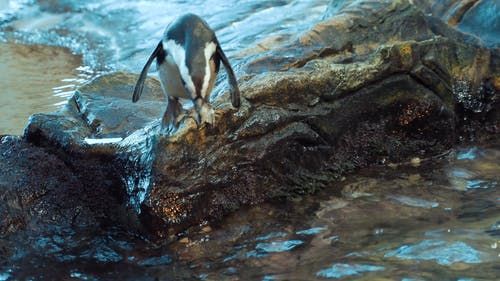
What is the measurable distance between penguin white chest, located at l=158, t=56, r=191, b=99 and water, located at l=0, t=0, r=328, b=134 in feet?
8.03

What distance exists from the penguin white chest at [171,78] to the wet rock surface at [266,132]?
0.73 ft

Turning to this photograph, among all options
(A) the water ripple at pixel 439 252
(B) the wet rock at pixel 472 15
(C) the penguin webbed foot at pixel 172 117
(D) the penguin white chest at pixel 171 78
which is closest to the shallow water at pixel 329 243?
(A) the water ripple at pixel 439 252

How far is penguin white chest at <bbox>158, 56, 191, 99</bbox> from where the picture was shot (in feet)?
14.3

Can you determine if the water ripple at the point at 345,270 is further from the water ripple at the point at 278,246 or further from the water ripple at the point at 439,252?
the water ripple at the point at 278,246

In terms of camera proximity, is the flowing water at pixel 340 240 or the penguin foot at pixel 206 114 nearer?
the flowing water at pixel 340 240

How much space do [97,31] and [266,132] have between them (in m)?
7.20

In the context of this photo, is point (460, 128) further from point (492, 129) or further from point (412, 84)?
point (412, 84)

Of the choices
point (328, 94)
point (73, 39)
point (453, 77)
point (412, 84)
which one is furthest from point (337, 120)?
point (73, 39)

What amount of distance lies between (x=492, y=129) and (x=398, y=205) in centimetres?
155

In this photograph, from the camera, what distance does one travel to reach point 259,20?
32.0 ft

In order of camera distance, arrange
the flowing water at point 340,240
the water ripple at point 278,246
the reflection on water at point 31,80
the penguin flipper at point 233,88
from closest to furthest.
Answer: the flowing water at point 340,240, the water ripple at point 278,246, the penguin flipper at point 233,88, the reflection on water at point 31,80

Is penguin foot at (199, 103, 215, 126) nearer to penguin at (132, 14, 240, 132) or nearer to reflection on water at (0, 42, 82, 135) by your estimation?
penguin at (132, 14, 240, 132)

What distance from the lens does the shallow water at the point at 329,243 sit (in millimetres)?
3617

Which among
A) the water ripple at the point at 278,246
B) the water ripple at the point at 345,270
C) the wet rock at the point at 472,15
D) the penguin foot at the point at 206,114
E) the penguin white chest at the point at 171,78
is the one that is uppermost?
the penguin white chest at the point at 171,78
